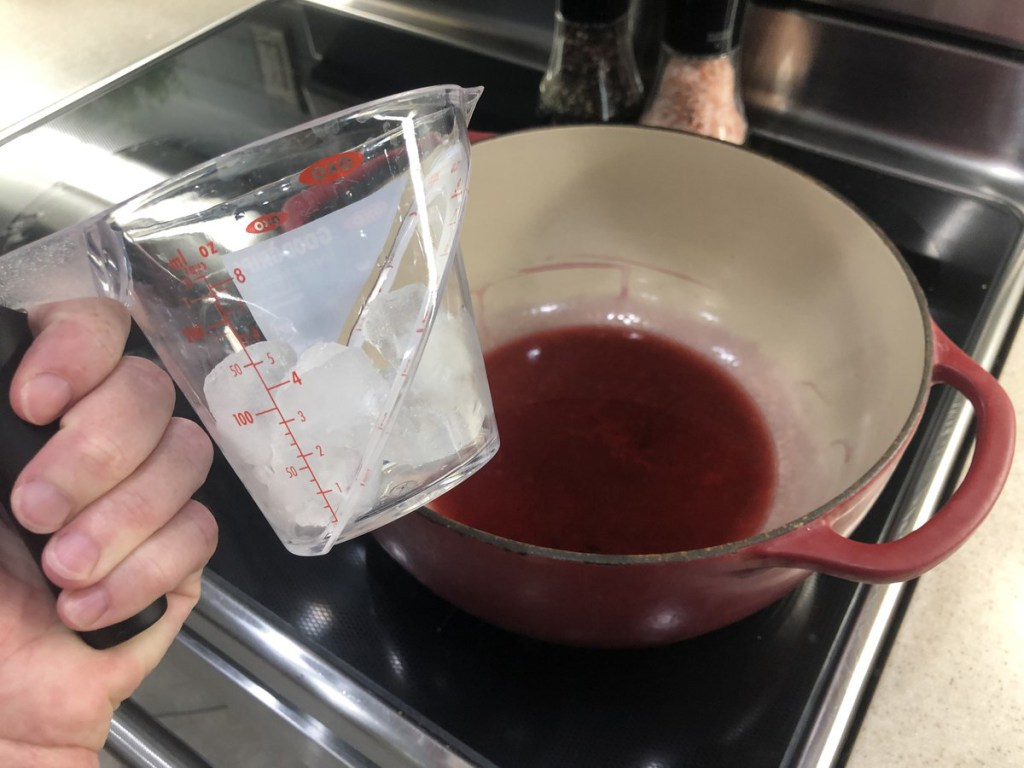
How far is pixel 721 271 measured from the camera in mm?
733

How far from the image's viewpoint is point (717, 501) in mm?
585

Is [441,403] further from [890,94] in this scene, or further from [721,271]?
[890,94]

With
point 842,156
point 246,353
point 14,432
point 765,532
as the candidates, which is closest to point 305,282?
point 246,353

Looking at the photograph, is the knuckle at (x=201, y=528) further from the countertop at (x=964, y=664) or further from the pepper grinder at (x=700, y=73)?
the pepper grinder at (x=700, y=73)

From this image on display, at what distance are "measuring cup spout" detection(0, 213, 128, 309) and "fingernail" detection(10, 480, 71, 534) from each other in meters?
0.08

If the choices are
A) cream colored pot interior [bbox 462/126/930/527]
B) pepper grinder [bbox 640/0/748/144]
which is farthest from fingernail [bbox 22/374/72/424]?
pepper grinder [bbox 640/0/748/144]

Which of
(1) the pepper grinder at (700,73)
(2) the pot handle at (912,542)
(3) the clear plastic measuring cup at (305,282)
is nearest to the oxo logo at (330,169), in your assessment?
(3) the clear plastic measuring cup at (305,282)

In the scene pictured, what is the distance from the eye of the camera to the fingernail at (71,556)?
35cm

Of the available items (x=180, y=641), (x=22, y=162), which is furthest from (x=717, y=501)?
(x=22, y=162)

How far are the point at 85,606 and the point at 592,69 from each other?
2.02ft

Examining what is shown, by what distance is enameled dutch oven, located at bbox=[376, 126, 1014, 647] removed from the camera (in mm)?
397

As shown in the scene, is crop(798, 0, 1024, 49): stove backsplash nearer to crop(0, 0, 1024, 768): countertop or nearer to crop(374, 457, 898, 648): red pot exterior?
crop(0, 0, 1024, 768): countertop

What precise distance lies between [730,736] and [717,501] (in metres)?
0.17

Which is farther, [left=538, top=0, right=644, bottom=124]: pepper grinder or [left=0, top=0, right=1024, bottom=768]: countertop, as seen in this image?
[left=538, top=0, right=644, bottom=124]: pepper grinder
